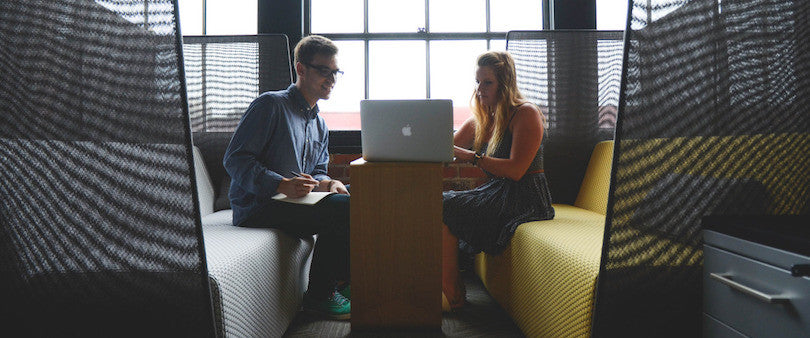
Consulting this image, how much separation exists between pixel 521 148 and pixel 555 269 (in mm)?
720

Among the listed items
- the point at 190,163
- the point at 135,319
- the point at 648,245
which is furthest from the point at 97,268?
the point at 648,245

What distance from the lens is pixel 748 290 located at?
3.14 feet

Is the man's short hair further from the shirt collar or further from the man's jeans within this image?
the man's jeans

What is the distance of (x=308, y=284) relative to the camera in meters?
2.24

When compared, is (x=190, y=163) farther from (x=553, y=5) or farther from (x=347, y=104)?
(x=553, y=5)

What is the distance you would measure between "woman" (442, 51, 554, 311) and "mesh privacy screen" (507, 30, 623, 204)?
0.49m

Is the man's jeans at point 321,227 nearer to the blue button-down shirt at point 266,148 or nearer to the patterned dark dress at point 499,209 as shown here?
the blue button-down shirt at point 266,148

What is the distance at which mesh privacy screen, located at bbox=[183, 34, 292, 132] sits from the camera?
2.80 m

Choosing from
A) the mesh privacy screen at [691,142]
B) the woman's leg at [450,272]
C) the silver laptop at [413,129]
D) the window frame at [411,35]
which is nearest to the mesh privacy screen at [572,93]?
the window frame at [411,35]

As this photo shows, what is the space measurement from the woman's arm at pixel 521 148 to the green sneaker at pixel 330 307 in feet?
2.70

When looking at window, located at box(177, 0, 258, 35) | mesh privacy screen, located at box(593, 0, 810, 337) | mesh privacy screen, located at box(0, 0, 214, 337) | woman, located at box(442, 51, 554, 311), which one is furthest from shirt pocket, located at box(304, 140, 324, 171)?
mesh privacy screen, located at box(593, 0, 810, 337)

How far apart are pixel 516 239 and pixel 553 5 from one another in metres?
1.71

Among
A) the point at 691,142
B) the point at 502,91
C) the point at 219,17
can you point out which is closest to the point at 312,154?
the point at 502,91

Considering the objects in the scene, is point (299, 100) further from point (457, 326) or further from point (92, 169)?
point (92, 169)
